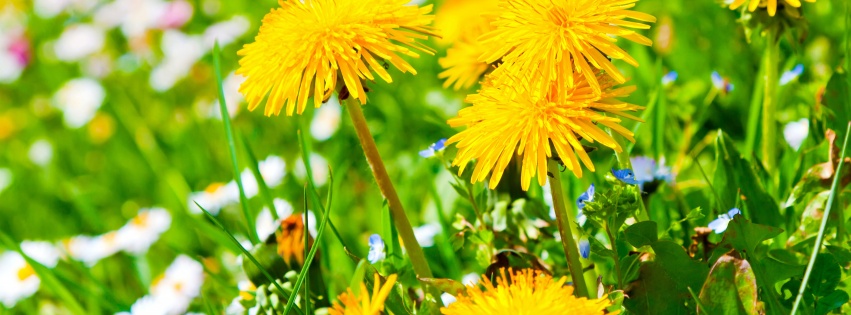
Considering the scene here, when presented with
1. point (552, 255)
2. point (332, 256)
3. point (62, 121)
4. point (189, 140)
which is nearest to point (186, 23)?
point (62, 121)

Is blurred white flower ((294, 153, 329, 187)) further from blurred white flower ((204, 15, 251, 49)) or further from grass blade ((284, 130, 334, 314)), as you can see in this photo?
grass blade ((284, 130, 334, 314))

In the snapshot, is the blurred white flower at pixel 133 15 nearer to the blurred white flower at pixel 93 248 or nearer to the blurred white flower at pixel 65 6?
the blurred white flower at pixel 65 6

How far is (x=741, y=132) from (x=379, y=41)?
4.72ft

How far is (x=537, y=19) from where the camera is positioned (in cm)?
106

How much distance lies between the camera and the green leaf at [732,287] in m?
1.08

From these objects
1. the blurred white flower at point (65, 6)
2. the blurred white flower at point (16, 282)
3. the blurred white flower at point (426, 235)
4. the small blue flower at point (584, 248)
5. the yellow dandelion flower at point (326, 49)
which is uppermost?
the blurred white flower at point (65, 6)

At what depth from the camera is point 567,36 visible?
40.8 inches

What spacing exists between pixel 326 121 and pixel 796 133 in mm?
1533

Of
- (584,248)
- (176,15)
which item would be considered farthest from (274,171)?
(176,15)

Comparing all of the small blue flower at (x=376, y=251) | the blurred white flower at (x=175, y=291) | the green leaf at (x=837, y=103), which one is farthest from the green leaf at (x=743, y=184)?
the blurred white flower at (x=175, y=291)

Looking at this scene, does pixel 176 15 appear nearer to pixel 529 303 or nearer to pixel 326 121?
pixel 326 121

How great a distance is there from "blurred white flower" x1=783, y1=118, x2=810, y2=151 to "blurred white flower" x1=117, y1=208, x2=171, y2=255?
1605mm

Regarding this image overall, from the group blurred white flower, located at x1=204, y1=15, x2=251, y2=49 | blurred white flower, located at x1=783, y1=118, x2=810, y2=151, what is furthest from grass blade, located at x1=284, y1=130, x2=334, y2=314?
blurred white flower, located at x1=204, y1=15, x2=251, y2=49

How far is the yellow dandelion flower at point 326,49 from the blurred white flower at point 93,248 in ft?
4.52
